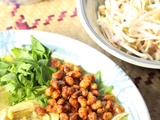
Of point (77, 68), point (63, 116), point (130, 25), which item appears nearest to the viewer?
point (63, 116)

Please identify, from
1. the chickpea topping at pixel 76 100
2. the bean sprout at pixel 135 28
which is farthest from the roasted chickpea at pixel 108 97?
the bean sprout at pixel 135 28

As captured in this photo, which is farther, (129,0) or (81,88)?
(129,0)

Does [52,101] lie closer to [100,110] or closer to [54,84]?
[54,84]

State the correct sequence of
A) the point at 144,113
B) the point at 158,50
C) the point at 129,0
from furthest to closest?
the point at 129,0 → the point at 158,50 → the point at 144,113

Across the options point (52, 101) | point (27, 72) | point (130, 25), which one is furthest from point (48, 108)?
point (130, 25)

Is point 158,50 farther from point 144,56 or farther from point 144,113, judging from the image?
point 144,113

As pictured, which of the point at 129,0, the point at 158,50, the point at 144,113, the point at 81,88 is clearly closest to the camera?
the point at 144,113

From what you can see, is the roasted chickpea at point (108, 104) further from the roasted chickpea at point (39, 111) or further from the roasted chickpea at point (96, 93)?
the roasted chickpea at point (39, 111)

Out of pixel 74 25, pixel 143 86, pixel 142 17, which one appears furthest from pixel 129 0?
pixel 143 86
